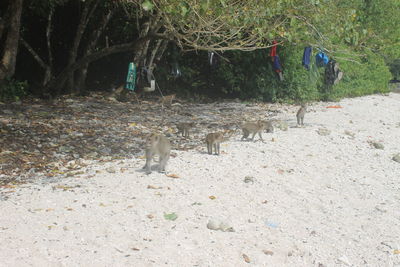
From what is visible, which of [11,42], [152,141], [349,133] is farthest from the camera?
[11,42]

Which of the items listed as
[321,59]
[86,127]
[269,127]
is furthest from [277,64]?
[86,127]

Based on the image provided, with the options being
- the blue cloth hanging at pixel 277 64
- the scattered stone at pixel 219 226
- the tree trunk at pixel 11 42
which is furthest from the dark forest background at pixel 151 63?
the scattered stone at pixel 219 226

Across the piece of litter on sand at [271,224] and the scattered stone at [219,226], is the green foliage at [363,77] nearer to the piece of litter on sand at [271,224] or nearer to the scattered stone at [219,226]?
the piece of litter on sand at [271,224]

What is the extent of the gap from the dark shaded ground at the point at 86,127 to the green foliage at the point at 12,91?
1.71 feet

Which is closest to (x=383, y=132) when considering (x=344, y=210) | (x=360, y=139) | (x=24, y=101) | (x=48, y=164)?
(x=360, y=139)

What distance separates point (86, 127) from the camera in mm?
11375

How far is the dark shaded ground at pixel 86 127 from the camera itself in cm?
903

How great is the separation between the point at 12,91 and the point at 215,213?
978 centimetres

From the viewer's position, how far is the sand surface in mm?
5586

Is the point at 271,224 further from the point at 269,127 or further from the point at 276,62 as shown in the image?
the point at 276,62

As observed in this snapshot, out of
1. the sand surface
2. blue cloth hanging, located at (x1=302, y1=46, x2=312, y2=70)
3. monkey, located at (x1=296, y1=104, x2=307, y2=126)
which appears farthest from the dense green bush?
the sand surface

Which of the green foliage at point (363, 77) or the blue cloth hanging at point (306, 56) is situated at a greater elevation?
the blue cloth hanging at point (306, 56)

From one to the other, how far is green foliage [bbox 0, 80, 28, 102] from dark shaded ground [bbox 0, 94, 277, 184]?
20.5 inches

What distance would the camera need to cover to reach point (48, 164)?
8.71m
